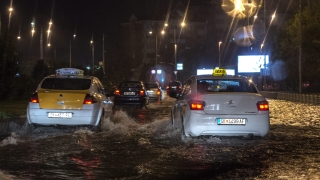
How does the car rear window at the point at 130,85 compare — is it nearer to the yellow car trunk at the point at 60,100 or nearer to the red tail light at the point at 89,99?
the red tail light at the point at 89,99

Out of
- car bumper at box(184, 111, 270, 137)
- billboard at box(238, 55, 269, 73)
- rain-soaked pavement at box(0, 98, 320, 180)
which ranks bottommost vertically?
rain-soaked pavement at box(0, 98, 320, 180)

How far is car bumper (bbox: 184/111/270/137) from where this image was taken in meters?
11.0

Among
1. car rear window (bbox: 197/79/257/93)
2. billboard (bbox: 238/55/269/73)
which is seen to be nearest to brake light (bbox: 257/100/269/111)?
car rear window (bbox: 197/79/257/93)

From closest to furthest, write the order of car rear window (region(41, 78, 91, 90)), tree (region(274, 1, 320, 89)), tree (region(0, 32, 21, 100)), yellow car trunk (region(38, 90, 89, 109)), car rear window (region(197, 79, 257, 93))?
car rear window (region(197, 79, 257, 93))
yellow car trunk (region(38, 90, 89, 109))
car rear window (region(41, 78, 91, 90))
tree (region(0, 32, 21, 100))
tree (region(274, 1, 320, 89))

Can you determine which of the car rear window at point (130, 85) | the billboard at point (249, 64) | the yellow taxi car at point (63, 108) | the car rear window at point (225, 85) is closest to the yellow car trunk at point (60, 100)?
the yellow taxi car at point (63, 108)

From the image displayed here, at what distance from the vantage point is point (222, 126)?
11000 millimetres

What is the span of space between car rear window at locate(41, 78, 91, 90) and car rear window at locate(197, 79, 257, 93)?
11.7 feet

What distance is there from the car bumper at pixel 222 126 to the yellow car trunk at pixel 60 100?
338cm

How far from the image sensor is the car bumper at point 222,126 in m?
11.0

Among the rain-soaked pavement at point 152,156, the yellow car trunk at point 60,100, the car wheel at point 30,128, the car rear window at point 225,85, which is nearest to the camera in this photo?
the rain-soaked pavement at point 152,156

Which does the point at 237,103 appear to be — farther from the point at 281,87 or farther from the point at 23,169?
the point at 281,87

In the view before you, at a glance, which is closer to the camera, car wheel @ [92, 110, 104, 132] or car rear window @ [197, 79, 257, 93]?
car rear window @ [197, 79, 257, 93]

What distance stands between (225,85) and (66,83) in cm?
470

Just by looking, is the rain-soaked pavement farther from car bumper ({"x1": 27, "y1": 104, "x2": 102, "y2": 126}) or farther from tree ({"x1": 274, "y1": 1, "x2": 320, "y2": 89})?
tree ({"x1": 274, "y1": 1, "x2": 320, "y2": 89})
